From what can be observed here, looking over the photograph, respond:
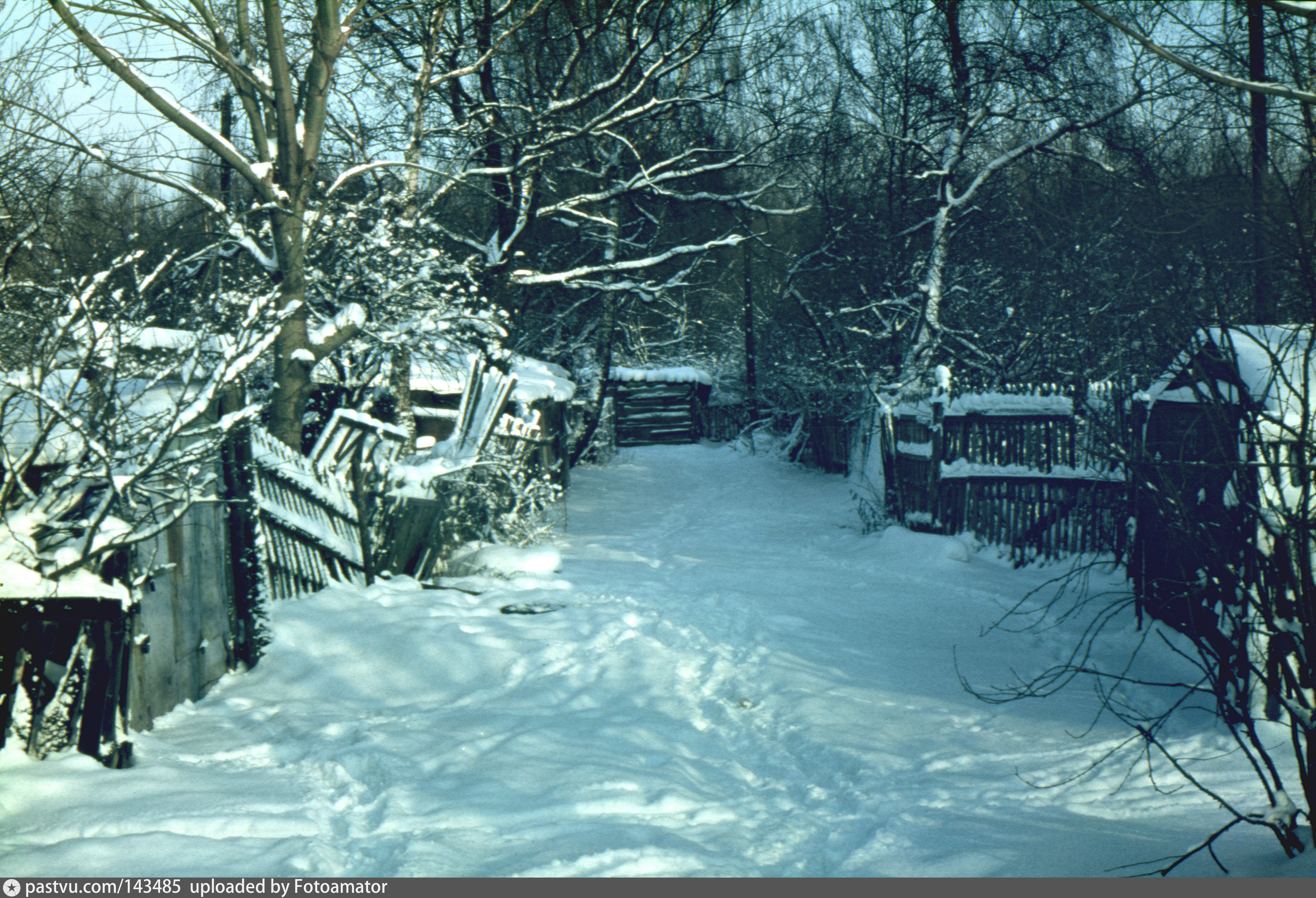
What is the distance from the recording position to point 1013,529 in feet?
35.1

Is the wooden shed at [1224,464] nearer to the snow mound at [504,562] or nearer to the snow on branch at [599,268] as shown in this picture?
the snow mound at [504,562]

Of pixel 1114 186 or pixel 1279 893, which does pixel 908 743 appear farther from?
pixel 1114 186

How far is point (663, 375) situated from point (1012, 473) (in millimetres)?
20180

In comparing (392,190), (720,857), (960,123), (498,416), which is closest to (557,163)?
(392,190)

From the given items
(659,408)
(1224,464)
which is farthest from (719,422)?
(1224,464)

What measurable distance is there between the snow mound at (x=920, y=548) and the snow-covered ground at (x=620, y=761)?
2.02 meters

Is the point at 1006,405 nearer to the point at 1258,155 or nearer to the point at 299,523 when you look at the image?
the point at 1258,155

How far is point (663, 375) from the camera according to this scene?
3038 cm

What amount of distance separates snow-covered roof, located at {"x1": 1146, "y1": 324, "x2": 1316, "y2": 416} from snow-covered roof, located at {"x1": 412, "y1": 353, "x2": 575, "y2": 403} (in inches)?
294

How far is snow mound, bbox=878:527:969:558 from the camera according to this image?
10406 millimetres

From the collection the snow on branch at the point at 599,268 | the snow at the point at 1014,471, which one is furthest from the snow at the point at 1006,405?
the snow on branch at the point at 599,268

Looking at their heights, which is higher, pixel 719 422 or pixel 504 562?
pixel 719 422

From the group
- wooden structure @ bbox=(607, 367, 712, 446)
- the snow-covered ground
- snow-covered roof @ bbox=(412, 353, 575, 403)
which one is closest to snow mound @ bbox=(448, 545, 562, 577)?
the snow-covered ground

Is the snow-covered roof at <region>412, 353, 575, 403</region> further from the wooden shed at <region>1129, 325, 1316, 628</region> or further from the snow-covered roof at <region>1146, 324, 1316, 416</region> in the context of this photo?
the snow-covered roof at <region>1146, 324, 1316, 416</region>
